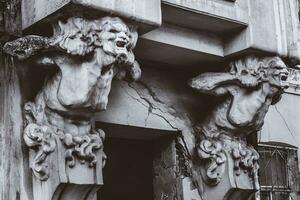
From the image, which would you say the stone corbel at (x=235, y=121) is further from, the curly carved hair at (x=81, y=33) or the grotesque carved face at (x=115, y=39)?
the curly carved hair at (x=81, y=33)

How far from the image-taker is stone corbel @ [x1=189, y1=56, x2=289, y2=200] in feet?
18.9

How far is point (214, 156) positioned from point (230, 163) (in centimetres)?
15

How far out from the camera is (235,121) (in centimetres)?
588

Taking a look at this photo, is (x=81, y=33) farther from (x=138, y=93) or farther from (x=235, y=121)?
(x=235, y=121)

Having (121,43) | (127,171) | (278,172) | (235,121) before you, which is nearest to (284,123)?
(278,172)

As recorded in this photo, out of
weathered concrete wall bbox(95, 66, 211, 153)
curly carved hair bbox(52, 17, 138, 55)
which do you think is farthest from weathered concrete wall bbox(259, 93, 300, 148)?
curly carved hair bbox(52, 17, 138, 55)

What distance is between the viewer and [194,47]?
561 centimetres

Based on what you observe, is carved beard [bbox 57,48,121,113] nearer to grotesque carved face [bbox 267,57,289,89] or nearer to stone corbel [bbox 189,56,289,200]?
stone corbel [bbox 189,56,289,200]

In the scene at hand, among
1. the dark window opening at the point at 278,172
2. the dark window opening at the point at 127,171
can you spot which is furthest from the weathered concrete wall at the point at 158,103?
the dark window opening at the point at 278,172

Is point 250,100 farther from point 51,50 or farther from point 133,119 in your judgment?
point 51,50

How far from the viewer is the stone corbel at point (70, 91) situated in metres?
4.64

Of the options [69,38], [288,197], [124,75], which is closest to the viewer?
[69,38]

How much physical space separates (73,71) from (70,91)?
14 cm

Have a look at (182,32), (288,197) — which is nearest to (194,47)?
(182,32)
